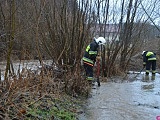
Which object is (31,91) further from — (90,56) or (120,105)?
(90,56)

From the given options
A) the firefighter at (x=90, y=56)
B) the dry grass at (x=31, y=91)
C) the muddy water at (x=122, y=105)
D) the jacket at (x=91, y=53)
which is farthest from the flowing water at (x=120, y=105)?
the jacket at (x=91, y=53)

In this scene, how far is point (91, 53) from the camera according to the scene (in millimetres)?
10008

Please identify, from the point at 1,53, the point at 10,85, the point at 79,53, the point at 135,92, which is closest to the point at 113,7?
the point at 79,53

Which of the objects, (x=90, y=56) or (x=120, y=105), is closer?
(x=120, y=105)

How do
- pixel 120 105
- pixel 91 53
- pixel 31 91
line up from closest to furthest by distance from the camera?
pixel 31 91
pixel 120 105
pixel 91 53

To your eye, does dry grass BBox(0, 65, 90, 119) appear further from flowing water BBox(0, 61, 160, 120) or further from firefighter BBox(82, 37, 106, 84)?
firefighter BBox(82, 37, 106, 84)

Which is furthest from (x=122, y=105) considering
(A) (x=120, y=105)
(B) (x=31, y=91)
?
(B) (x=31, y=91)

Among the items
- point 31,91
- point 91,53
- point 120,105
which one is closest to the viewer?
point 31,91

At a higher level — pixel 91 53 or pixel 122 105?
pixel 91 53

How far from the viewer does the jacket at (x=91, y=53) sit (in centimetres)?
1002

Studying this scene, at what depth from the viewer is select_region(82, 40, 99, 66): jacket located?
1002cm

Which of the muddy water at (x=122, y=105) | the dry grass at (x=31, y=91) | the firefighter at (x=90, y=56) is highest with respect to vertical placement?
the firefighter at (x=90, y=56)

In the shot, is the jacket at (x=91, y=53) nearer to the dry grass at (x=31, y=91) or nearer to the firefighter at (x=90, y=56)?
the firefighter at (x=90, y=56)

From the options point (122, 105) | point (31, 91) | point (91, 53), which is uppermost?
point (91, 53)
